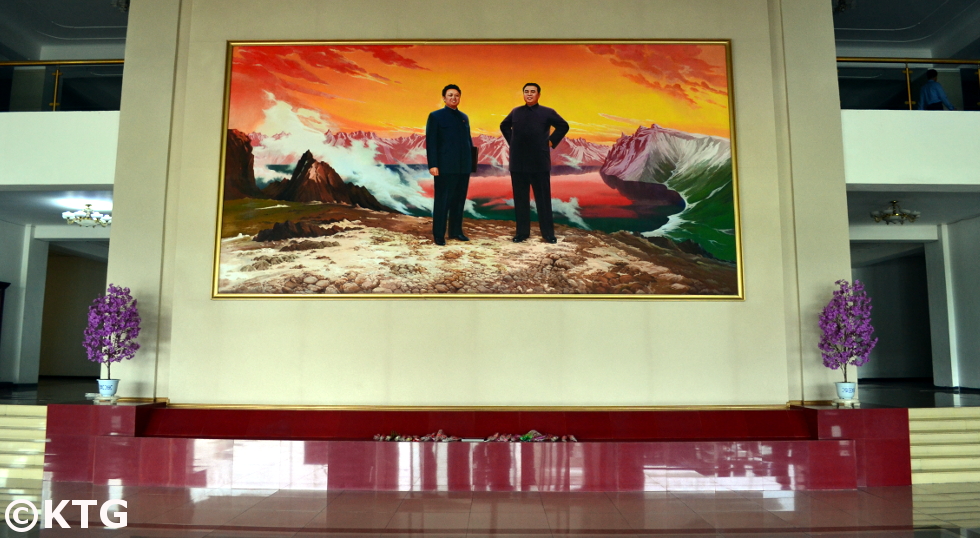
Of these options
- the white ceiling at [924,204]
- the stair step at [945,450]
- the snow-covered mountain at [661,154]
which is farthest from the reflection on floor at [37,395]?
the white ceiling at [924,204]

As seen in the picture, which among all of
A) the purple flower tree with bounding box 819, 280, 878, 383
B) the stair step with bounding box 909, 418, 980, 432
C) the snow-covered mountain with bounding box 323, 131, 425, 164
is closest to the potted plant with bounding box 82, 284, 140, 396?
the snow-covered mountain with bounding box 323, 131, 425, 164

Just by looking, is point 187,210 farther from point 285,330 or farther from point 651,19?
point 651,19

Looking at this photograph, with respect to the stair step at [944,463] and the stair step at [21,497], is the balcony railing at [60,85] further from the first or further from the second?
the stair step at [944,463]

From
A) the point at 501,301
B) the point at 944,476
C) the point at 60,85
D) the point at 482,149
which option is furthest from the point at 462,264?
the point at 60,85

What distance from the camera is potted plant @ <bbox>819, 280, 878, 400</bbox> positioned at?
7.49 metres

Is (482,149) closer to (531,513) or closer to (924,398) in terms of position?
(531,513)

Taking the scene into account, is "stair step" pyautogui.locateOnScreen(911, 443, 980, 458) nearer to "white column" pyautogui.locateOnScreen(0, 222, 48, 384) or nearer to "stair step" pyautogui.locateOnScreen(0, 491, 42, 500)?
"stair step" pyautogui.locateOnScreen(0, 491, 42, 500)

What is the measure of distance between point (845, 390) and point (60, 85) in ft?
36.4

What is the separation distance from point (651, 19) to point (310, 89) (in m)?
4.53

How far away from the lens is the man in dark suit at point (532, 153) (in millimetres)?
8164

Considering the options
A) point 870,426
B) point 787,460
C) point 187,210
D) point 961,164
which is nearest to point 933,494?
point 870,426

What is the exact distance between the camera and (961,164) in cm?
873
